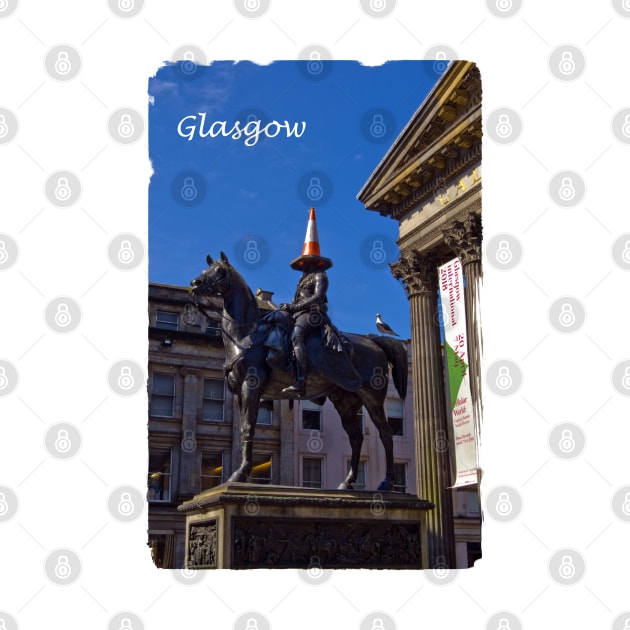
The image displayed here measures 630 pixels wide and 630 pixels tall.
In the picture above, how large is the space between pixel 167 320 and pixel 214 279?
19167mm

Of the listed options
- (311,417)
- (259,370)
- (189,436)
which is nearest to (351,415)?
(259,370)

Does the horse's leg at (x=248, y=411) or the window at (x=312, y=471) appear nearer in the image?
the horse's leg at (x=248, y=411)

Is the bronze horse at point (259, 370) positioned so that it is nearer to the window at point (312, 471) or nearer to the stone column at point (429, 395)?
the stone column at point (429, 395)

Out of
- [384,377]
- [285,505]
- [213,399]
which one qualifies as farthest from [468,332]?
[213,399]

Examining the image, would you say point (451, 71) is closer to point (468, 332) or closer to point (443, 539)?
point (468, 332)

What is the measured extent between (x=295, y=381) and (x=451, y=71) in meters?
8.22

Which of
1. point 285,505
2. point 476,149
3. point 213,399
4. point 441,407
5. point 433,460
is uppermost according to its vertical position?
point 476,149

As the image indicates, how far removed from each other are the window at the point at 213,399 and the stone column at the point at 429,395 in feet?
36.7

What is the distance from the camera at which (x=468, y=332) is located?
16750 mm

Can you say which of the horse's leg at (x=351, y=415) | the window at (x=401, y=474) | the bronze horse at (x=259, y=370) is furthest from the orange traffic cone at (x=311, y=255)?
the window at (x=401, y=474)

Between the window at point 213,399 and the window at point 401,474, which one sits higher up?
the window at point 213,399

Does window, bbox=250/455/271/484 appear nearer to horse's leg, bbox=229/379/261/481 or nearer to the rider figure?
the rider figure

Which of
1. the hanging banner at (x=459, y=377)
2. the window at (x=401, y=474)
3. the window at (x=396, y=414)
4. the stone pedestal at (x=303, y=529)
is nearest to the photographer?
the stone pedestal at (x=303, y=529)

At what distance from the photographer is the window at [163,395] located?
28.6 metres
